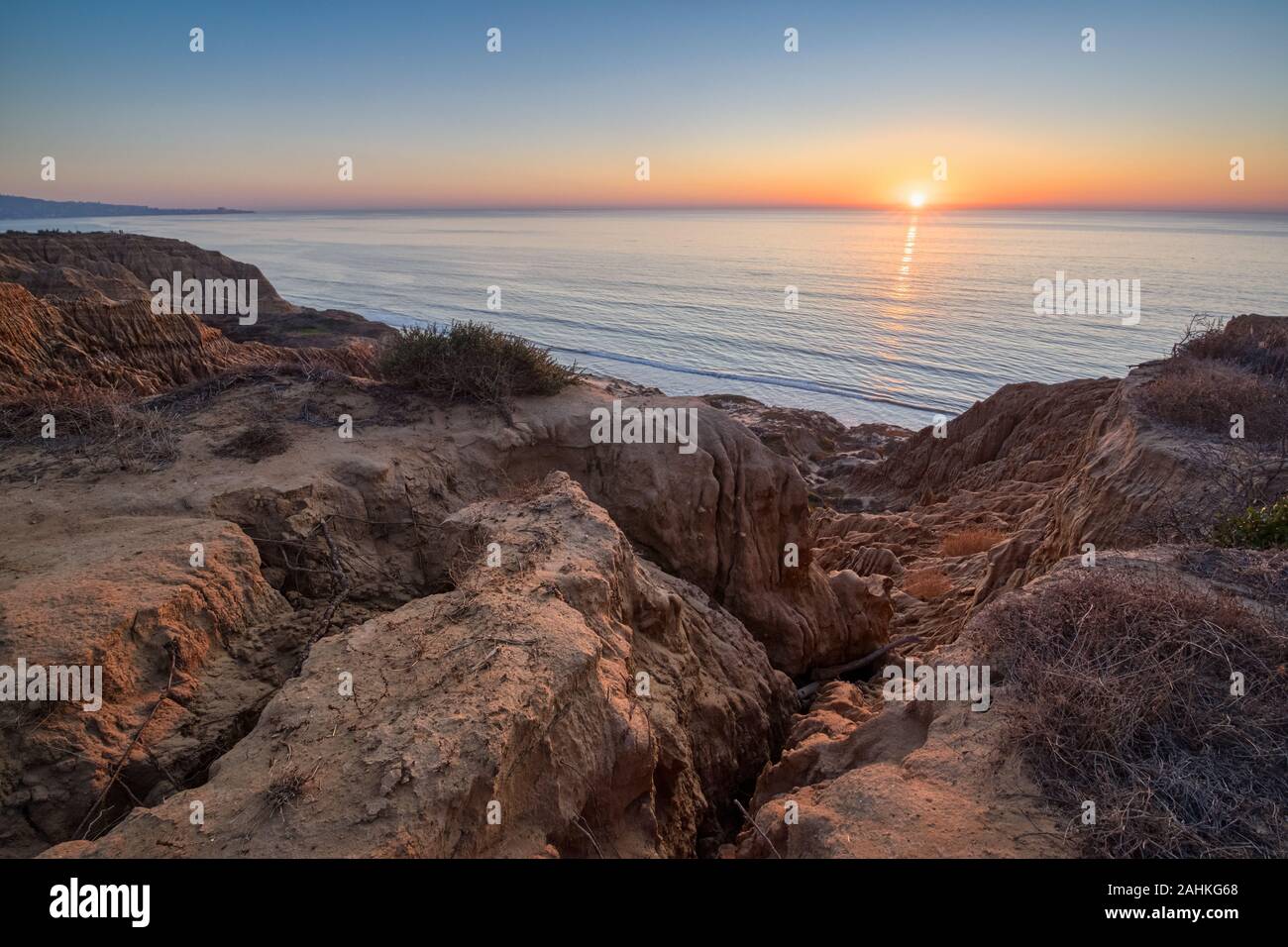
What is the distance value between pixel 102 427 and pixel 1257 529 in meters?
13.1

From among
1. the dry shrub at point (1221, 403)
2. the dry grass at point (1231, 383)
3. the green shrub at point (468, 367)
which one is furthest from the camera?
the green shrub at point (468, 367)

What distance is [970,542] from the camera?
52.7ft

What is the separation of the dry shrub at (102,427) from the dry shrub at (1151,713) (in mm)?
9019

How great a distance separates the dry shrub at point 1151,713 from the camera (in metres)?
3.68

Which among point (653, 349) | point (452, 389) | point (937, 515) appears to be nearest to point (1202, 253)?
point (653, 349)

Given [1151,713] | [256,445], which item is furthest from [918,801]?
[256,445]

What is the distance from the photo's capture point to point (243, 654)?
543 centimetres

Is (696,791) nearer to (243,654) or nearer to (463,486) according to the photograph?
(243,654)

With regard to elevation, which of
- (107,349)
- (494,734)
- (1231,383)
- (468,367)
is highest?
(107,349)

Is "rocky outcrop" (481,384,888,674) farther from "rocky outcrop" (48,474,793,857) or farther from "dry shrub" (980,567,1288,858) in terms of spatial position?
"dry shrub" (980,567,1288,858)

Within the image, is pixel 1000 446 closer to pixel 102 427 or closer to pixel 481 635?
pixel 481 635

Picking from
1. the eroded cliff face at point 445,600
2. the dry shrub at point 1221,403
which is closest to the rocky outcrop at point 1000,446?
the dry shrub at point 1221,403

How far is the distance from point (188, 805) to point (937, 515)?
18.4 metres

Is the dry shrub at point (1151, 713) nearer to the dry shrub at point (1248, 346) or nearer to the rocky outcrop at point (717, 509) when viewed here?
the rocky outcrop at point (717, 509)
